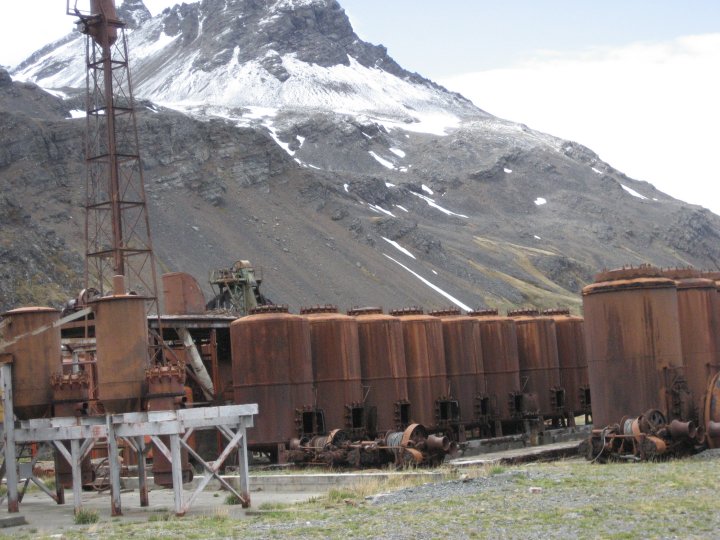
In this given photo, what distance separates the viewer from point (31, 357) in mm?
24078

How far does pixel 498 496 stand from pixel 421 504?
1466 mm

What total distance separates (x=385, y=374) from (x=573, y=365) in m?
11.0

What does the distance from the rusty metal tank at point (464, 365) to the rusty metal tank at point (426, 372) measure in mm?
782

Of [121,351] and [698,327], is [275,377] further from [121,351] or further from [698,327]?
[698,327]

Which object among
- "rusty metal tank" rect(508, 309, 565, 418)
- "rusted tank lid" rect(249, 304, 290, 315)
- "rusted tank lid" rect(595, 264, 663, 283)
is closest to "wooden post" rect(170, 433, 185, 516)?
"rusted tank lid" rect(249, 304, 290, 315)

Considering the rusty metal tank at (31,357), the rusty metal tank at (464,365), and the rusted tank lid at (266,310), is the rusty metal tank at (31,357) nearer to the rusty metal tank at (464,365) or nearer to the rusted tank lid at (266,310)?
the rusted tank lid at (266,310)

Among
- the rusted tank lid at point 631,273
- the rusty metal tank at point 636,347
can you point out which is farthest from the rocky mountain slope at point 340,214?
the rusty metal tank at point 636,347

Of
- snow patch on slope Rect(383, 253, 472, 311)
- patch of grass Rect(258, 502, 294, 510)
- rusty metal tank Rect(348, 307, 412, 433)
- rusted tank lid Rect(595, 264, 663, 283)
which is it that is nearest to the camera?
patch of grass Rect(258, 502, 294, 510)

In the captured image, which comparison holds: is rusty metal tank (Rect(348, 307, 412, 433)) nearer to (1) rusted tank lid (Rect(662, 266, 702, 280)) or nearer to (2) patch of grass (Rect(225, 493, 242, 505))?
(1) rusted tank lid (Rect(662, 266, 702, 280))

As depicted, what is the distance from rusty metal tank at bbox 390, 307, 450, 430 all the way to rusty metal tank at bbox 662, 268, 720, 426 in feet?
25.5

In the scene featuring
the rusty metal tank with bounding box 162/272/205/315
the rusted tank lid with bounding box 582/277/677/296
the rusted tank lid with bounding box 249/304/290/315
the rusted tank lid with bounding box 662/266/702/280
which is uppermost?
the rusty metal tank with bounding box 162/272/205/315

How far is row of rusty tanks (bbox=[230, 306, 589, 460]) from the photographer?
1186 inches

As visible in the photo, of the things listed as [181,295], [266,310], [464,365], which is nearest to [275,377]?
[266,310]

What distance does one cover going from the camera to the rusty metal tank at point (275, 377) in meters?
29.9
